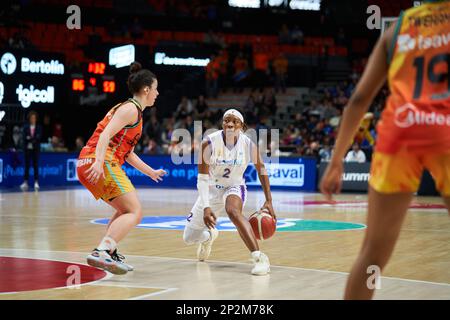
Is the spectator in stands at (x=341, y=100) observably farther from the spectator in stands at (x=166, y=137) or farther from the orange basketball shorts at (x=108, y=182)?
the orange basketball shorts at (x=108, y=182)

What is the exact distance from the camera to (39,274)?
745 centimetres

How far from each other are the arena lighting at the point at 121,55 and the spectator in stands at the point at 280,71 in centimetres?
727

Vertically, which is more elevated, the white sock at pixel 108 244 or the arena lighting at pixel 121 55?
the arena lighting at pixel 121 55

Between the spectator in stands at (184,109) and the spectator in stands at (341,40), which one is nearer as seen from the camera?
the spectator in stands at (184,109)

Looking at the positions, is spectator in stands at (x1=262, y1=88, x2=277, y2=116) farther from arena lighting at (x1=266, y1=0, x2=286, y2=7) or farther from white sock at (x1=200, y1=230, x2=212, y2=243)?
white sock at (x1=200, y1=230, x2=212, y2=243)

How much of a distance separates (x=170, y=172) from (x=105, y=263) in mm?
16725

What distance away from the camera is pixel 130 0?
31734mm

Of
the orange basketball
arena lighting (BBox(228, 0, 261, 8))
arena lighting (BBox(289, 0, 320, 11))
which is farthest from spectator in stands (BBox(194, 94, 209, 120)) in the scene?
the orange basketball

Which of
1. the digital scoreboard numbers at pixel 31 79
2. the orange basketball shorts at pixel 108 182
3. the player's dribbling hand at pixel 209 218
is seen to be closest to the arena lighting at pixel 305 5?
the digital scoreboard numbers at pixel 31 79

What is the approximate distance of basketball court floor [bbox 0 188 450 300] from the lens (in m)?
6.67

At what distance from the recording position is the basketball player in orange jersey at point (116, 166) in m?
7.24

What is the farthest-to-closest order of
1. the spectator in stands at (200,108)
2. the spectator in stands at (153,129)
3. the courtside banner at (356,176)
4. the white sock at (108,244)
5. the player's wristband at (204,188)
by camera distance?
1. the spectator in stands at (200,108)
2. the spectator in stands at (153,129)
3. the courtside banner at (356,176)
4. the player's wristband at (204,188)
5. the white sock at (108,244)

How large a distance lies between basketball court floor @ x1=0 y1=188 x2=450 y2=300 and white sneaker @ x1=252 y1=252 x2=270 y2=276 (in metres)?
0.11
